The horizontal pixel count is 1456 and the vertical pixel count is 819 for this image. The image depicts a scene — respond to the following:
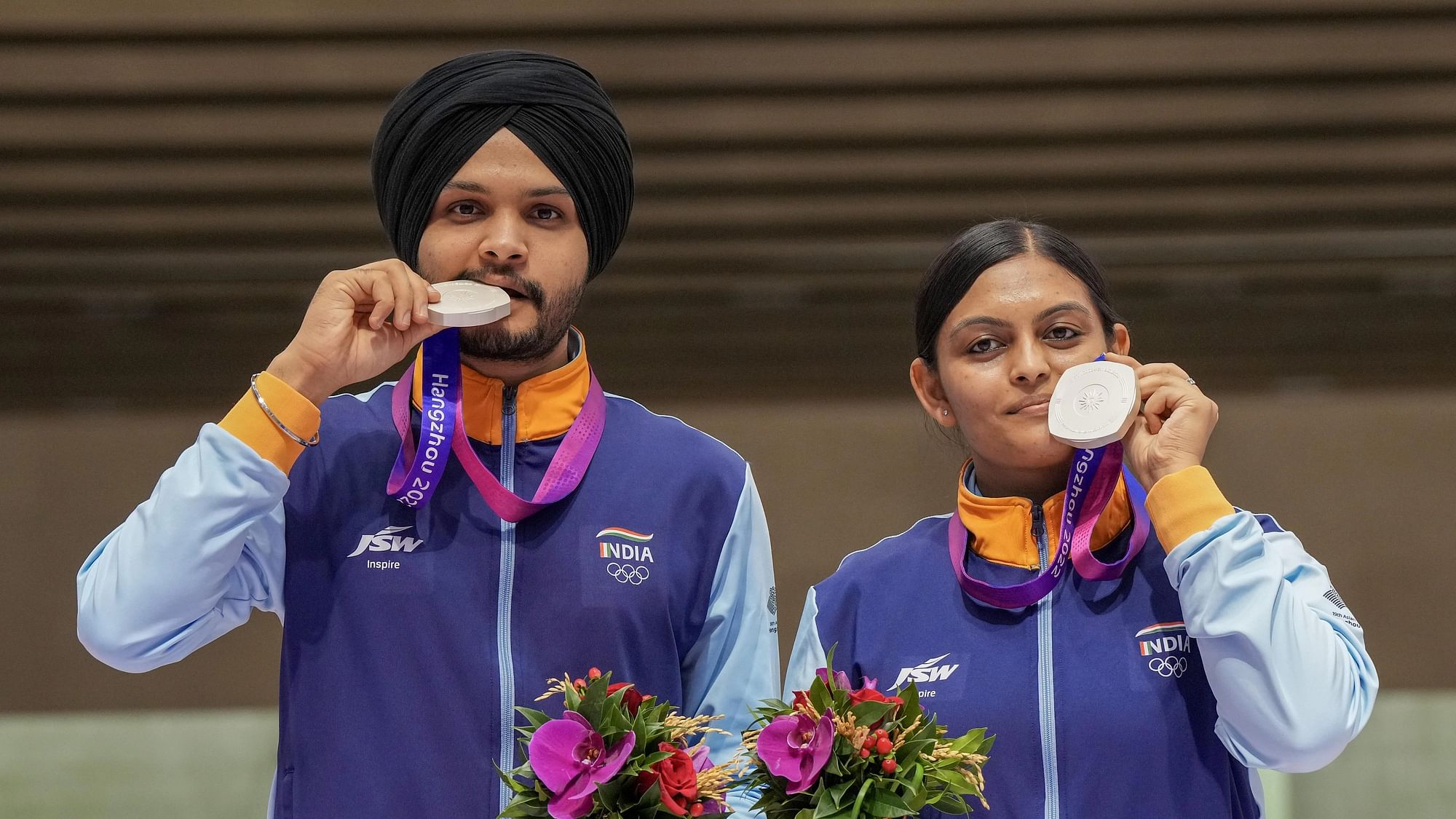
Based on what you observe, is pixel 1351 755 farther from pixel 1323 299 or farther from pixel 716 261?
pixel 716 261

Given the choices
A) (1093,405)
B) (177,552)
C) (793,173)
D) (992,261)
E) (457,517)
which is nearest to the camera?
(177,552)

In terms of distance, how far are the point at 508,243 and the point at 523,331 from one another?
0.12 m

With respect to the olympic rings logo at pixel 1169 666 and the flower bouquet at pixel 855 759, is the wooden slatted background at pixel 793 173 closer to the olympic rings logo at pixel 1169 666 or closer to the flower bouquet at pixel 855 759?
the olympic rings logo at pixel 1169 666

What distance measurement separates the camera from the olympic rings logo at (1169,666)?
1801mm

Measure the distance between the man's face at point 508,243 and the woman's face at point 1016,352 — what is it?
0.55 metres

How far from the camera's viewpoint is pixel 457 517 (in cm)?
190

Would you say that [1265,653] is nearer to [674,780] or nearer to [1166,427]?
[1166,427]

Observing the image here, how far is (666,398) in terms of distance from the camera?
18.4ft

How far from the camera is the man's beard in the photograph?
1890mm

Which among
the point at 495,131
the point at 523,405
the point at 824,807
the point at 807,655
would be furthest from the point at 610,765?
the point at 495,131

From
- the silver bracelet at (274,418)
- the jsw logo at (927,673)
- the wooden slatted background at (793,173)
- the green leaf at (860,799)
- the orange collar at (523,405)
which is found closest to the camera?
the green leaf at (860,799)

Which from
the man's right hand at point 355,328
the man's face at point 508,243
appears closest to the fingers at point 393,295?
the man's right hand at point 355,328

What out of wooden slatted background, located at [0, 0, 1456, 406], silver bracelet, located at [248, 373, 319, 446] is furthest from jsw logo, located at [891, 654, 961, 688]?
wooden slatted background, located at [0, 0, 1456, 406]

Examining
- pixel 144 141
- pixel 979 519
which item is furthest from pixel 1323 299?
pixel 144 141
